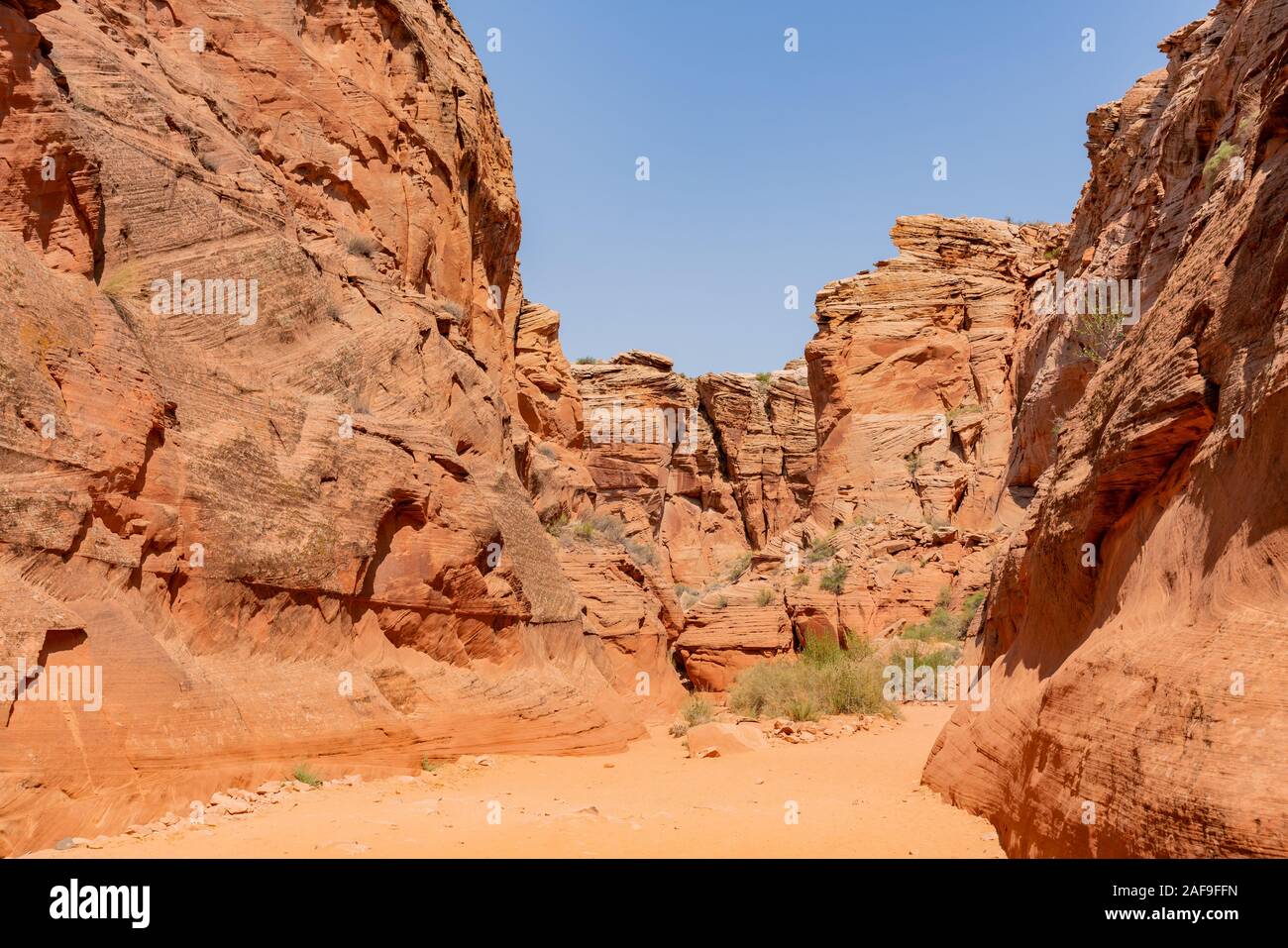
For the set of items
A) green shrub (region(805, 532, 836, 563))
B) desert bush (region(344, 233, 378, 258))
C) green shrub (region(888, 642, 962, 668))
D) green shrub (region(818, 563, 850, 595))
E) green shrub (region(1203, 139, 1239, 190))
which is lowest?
green shrub (region(888, 642, 962, 668))

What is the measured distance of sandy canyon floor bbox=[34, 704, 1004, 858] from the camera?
697cm

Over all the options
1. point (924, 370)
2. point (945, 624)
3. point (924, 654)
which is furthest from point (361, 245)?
point (924, 370)

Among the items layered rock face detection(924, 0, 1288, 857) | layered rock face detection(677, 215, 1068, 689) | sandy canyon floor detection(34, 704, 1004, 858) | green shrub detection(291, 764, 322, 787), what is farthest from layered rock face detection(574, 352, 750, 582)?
layered rock face detection(924, 0, 1288, 857)

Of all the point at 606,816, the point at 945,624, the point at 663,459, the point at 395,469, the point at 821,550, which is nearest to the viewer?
the point at 606,816

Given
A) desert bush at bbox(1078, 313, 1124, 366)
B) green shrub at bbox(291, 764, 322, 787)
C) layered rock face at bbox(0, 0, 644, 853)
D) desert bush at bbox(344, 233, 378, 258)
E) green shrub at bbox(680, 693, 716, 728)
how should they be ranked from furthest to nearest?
green shrub at bbox(680, 693, 716, 728) < desert bush at bbox(1078, 313, 1124, 366) < desert bush at bbox(344, 233, 378, 258) < green shrub at bbox(291, 764, 322, 787) < layered rock face at bbox(0, 0, 644, 853)

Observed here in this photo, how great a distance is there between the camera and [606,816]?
8281 mm

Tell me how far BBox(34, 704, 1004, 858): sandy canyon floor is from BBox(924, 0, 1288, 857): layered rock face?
2.34ft

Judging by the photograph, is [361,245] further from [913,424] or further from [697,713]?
[913,424]

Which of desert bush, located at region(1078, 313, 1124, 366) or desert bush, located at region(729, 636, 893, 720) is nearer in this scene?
desert bush, located at region(1078, 313, 1124, 366)

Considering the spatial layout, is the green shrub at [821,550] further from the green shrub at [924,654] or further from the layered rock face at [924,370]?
the green shrub at [924,654]

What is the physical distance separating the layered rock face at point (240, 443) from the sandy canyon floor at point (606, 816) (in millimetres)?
647

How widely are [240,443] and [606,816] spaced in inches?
215

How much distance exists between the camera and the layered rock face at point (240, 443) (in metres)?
7.90

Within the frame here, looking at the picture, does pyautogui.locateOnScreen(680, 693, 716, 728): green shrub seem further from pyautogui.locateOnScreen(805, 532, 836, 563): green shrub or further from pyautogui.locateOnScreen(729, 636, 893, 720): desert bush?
pyautogui.locateOnScreen(805, 532, 836, 563): green shrub
